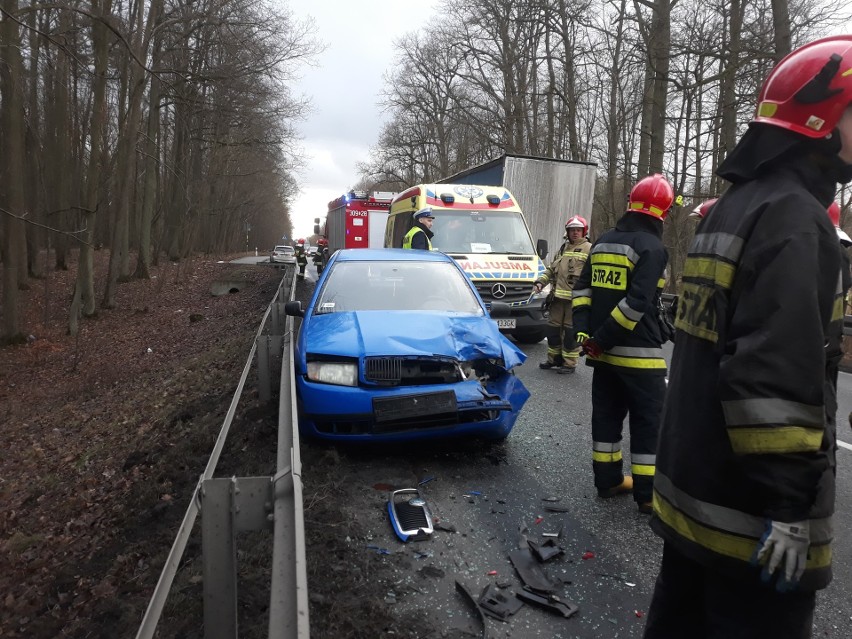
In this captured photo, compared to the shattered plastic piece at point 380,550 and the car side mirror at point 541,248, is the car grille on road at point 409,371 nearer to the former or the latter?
the shattered plastic piece at point 380,550

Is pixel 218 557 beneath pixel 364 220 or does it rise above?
beneath

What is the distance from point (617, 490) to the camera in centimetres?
417

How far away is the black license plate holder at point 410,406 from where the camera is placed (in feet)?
14.0

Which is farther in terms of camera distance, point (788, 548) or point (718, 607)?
point (718, 607)

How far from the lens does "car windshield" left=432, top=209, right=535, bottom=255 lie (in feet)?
33.7

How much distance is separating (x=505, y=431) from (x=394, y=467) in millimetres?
924

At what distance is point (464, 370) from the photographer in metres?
4.71

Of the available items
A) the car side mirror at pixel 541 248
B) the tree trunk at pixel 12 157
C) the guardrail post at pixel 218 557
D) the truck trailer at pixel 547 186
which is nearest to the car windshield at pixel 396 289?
the guardrail post at pixel 218 557

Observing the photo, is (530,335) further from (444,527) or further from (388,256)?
(444,527)

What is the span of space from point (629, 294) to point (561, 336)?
4651mm

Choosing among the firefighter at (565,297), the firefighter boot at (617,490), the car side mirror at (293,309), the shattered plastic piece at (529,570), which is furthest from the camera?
the firefighter at (565,297)

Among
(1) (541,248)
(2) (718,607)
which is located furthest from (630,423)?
(1) (541,248)

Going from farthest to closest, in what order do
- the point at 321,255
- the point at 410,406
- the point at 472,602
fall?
the point at 321,255, the point at 410,406, the point at 472,602

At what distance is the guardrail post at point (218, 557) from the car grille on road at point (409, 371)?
2.35 metres
